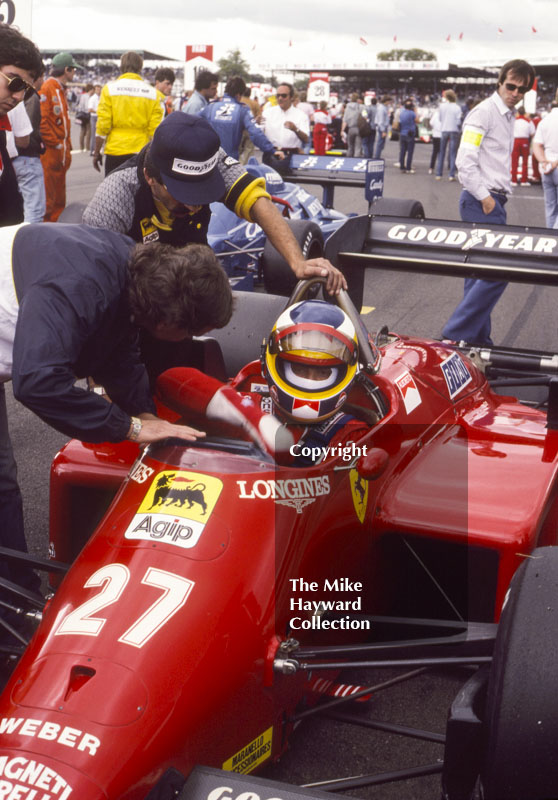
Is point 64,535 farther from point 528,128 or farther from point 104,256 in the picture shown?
point 528,128

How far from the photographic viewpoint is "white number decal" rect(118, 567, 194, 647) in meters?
1.95

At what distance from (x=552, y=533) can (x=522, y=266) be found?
182cm

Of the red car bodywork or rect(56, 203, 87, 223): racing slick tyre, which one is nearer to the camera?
the red car bodywork

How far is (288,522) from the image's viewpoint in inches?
91.0

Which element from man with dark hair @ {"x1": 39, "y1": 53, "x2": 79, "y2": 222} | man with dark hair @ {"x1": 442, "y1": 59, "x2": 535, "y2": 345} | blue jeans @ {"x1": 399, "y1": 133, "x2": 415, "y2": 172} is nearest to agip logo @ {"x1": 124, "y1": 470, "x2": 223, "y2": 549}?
man with dark hair @ {"x1": 442, "y1": 59, "x2": 535, "y2": 345}

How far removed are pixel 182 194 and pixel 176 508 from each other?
4.33ft

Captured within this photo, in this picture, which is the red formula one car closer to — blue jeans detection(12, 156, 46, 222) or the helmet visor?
the helmet visor

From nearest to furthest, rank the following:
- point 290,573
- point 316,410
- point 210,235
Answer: point 290,573, point 316,410, point 210,235

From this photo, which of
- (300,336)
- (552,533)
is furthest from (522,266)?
(300,336)

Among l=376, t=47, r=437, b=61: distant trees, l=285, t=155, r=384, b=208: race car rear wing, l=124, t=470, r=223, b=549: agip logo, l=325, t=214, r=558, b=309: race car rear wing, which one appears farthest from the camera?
l=376, t=47, r=437, b=61: distant trees

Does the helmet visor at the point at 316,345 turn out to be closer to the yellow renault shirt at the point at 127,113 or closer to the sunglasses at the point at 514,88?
the sunglasses at the point at 514,88

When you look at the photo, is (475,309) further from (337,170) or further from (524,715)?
(524,715)

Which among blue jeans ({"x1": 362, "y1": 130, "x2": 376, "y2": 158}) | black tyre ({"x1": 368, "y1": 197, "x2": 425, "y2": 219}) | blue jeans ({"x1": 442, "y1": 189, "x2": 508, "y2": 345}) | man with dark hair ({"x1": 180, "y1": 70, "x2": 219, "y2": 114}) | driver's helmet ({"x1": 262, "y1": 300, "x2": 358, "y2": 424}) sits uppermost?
man with dark hair ({"x1": 180, "y1": 70, "x2": 219, "y2": 114})

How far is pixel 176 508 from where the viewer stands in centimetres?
222
